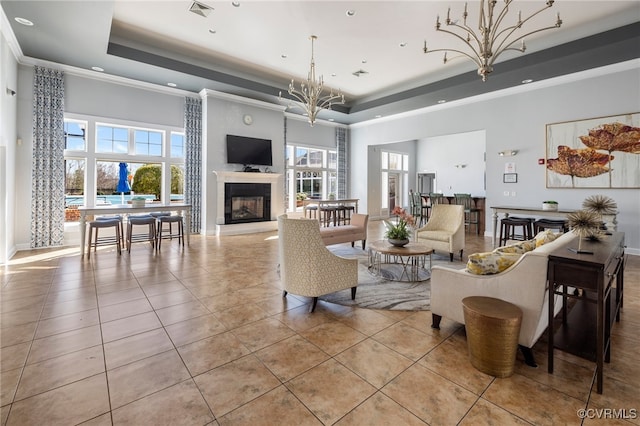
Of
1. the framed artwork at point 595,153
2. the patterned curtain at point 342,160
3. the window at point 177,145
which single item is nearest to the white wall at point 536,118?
the framed artwork at point 595,153

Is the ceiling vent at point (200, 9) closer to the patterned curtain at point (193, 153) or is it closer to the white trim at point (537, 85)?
the patterned curtain at point (193, 153)

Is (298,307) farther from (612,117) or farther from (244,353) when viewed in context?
(612,117)

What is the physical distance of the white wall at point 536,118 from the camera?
5630 millimetres

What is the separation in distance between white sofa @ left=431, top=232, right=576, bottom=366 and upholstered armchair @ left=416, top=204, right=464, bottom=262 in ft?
8.29

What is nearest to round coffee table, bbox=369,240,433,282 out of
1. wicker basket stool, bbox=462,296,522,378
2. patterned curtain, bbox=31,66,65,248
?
wicker basket stool, bbox=462,296,522,378

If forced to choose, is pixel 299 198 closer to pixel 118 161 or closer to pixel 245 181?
pixel 245 181

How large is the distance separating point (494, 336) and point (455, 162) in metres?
11.3

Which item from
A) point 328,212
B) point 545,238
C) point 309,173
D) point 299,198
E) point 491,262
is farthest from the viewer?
point 309,173

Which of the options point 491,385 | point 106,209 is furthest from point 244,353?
point 106,209

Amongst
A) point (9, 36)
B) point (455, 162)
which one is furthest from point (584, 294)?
point (455, 162)

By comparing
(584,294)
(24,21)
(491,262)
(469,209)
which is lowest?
(584,294)

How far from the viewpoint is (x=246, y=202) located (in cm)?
832

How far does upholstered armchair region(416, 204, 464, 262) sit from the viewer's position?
16.6ft

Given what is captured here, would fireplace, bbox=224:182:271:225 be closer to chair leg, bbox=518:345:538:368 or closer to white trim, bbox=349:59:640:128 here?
white trim, bbox=349:59:640:128
